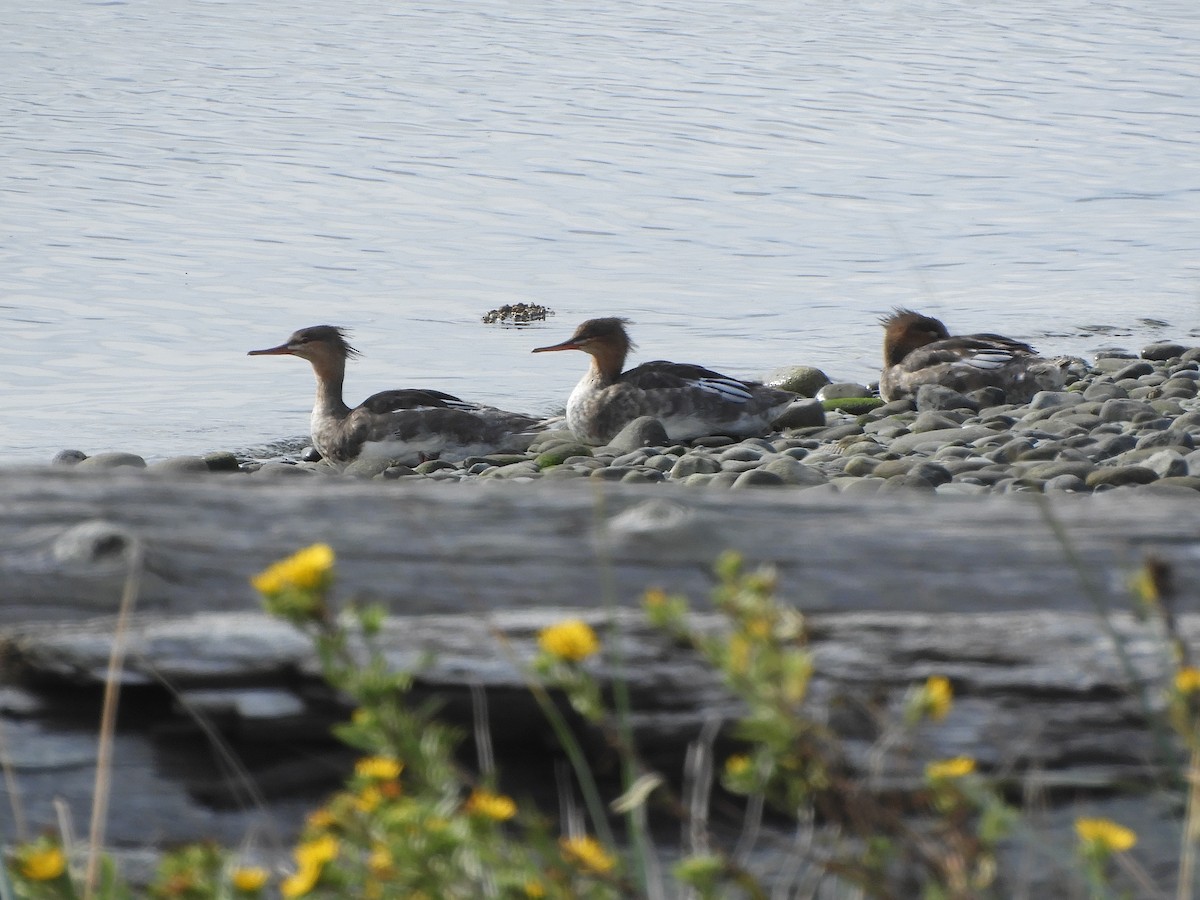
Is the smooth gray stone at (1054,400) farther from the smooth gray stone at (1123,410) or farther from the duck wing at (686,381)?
the duck wing at (686,381)

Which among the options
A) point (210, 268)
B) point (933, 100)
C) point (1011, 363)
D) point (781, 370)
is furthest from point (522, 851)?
point (933, 100)

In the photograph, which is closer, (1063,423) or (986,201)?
(1063,423)

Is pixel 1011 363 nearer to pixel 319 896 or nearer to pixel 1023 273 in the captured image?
pixel 1023 273

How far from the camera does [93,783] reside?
1950mm

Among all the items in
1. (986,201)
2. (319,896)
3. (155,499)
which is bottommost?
(319,896)

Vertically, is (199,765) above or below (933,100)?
below

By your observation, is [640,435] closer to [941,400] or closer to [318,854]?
[941,400]

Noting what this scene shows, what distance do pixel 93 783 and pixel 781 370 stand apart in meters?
9.21

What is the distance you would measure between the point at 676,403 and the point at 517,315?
4.39 m

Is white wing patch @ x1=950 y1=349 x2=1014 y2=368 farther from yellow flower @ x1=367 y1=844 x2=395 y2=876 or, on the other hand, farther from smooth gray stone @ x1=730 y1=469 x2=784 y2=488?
yellow flower @ x1=367 y1=844 x2=395 y2=876

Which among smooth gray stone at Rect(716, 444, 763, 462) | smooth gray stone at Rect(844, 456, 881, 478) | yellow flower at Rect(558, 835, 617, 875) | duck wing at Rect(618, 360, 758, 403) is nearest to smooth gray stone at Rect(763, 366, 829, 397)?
duck wing at Rect(618, 360, 758, 403)

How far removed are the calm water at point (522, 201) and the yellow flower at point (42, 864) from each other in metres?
3.31

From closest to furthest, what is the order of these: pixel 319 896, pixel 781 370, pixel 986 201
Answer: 1. pixel 319 896
2. pixel 781 370
3. pixel 986 201

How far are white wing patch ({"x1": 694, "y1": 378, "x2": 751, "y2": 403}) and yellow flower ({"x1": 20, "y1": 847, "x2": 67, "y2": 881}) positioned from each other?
7.74m
